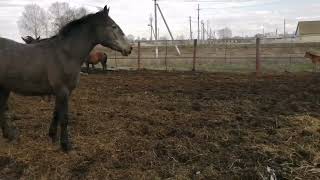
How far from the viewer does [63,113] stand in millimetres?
6016

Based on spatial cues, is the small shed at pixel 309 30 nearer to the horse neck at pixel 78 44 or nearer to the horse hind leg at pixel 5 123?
the horse neck at pixel 78 44

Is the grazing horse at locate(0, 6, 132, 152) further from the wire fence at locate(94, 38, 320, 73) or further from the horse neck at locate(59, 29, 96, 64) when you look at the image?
the wire fence at locate(94, 38, 320, 73)

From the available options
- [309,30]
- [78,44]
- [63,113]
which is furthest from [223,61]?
[309,30]

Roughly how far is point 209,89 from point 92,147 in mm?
6410

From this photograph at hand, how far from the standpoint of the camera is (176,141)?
6.22m

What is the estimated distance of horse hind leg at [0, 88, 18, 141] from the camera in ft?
21.0

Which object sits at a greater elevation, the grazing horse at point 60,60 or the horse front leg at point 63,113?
the grazing horse at point 60,60


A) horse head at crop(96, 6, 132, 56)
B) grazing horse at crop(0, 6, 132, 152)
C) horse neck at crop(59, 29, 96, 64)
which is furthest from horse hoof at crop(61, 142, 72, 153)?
horse head at crop(96, 6, 132, 56)

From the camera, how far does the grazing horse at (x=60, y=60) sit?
5.91 meters

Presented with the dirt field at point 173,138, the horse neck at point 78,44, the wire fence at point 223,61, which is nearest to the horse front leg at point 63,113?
the dirt field at point 173,138

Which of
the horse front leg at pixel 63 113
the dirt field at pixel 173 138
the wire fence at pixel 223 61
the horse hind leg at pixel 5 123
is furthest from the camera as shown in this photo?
the wire fence at pixel 223 61

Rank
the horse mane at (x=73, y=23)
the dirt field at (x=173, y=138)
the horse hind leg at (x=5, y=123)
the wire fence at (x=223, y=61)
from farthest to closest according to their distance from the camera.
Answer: the wire fence at (x=223, y=61) < the horse hind leg at (x=5, y=123) < the horse mane at (x=73, y=23) < the dirt field at (x=173, y=138)

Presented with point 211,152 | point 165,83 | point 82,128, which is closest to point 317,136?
point 211,152

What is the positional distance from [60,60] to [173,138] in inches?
76.8
